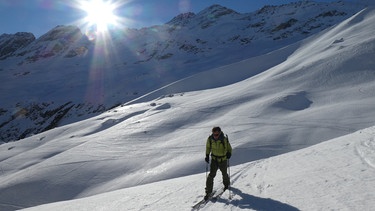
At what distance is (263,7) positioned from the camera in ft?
424

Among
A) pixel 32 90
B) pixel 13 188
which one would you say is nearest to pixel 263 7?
pixel 32 90

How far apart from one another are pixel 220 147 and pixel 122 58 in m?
91.2

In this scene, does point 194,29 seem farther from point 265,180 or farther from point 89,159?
point 265,180

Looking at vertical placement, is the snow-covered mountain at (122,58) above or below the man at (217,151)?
above

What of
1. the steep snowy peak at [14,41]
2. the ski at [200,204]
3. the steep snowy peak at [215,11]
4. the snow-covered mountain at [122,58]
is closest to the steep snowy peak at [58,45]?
the snow-covered mountain at [122,58]

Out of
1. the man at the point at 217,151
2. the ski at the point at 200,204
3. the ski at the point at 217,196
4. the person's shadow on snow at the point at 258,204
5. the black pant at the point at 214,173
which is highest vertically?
the man at the point at 217,151

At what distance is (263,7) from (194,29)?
34502mm

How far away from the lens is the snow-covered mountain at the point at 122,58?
58.3m

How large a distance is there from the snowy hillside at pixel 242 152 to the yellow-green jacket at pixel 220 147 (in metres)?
1.04

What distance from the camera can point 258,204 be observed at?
6324 millimetres

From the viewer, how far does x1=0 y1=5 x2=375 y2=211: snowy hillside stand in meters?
6.88

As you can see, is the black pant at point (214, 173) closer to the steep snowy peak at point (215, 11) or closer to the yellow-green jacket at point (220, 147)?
the yellow-green jacket at point (220, 147)

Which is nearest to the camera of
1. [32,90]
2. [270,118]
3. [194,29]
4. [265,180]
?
[265,180]

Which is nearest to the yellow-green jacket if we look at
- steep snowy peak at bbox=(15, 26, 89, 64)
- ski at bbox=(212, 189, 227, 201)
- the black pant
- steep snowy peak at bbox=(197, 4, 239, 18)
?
the black pant
